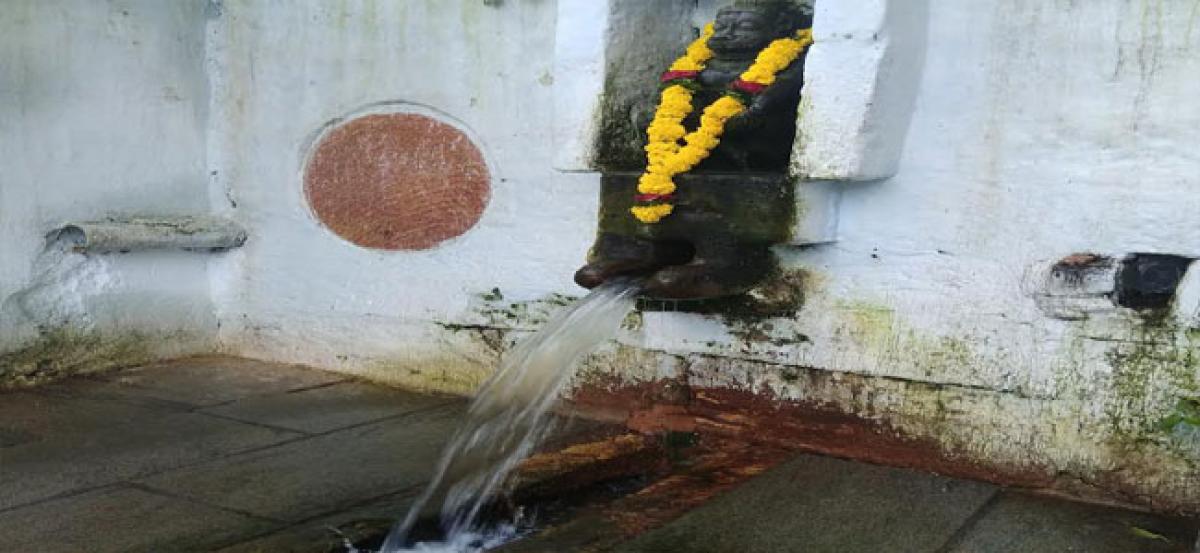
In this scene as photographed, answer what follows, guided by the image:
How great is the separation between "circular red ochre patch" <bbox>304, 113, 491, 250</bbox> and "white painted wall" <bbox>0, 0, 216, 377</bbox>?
0.68 m

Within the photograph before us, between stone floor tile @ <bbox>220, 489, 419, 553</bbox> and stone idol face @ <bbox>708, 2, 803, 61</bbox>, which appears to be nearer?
stone floor tile @ <bbox>220, 489, 419, 553</bbox>

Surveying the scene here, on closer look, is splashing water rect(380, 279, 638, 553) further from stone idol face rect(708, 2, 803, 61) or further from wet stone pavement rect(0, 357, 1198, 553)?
stone idol face rect(708, 2, 803, 61)

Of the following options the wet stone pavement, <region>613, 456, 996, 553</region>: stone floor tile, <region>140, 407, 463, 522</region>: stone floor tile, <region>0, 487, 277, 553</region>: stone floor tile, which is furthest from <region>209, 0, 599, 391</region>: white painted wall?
<region>0, 487, 277, 553</region>: stone floor tile

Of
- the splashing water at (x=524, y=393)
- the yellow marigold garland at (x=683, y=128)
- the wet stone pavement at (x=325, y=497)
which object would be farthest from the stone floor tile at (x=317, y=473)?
the yellow marigold garland at (x=683, y=128)

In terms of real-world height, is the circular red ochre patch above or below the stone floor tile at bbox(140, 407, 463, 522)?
above

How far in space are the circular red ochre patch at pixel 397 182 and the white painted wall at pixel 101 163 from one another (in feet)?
2.24

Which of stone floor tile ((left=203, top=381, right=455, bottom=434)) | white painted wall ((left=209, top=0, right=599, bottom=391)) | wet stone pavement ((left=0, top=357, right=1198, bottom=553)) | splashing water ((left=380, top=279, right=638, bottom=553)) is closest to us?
wet stone pavement ((left=0, top=357, right=1198, bottom=553))

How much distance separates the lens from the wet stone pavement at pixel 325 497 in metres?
2.76

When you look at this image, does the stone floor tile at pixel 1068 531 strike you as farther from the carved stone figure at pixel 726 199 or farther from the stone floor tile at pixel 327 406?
the stone floor tile at pixel 327 406

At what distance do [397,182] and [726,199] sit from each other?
164 cm

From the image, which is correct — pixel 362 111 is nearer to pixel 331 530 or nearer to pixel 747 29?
pixel 747 29

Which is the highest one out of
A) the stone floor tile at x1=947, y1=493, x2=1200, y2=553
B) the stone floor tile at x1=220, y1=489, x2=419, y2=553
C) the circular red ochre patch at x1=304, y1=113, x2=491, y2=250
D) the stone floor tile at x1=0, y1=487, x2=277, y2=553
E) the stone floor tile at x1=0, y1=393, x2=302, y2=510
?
the circular red ochre patch at x1=304, y1=113, x2=491, y2=250

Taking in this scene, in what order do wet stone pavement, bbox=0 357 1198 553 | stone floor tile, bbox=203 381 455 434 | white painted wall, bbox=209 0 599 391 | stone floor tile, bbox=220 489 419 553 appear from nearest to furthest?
1. stone floor tile, bbox=220 489 419 553
2. wet stone pavement, bbox=0 357 1198 553
3. stone floor tile, bbox=203 381 455 434
4. white painted wall, bbox=209 0 599 391

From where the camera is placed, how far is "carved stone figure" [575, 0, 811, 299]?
3.37 metres
